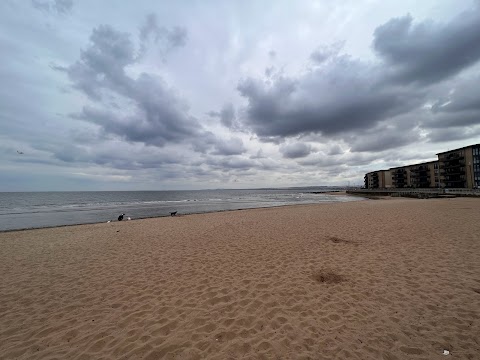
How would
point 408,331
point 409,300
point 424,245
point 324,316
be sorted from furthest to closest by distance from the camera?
point 424,245
point 409,300
point 324,316
point 408,331

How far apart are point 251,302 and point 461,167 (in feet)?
276

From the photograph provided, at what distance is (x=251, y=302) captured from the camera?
17.8 ft

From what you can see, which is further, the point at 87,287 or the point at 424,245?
the point at 424,245

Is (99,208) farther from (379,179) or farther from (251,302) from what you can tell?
(379,179)

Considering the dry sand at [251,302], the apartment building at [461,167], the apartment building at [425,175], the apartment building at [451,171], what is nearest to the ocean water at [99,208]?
the dry sand at [251,302]

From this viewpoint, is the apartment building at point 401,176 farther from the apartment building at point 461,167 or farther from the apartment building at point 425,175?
the apartment building at point 461,167

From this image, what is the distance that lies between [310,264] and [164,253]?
6.65m

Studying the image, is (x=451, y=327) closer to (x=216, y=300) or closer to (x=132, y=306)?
(x=216, y=300)

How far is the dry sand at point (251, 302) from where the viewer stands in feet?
12.9

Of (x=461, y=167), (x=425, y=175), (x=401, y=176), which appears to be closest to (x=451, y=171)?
(x=461, y=167)

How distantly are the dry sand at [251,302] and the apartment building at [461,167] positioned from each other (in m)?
69.1

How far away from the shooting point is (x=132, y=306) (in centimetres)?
547

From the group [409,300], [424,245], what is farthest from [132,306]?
[424,245]

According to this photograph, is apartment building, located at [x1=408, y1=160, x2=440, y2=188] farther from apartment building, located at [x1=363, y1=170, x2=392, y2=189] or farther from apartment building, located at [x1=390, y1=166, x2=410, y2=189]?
apartment building, located at [x1=363, y1=170, x2=392, y2=189]
